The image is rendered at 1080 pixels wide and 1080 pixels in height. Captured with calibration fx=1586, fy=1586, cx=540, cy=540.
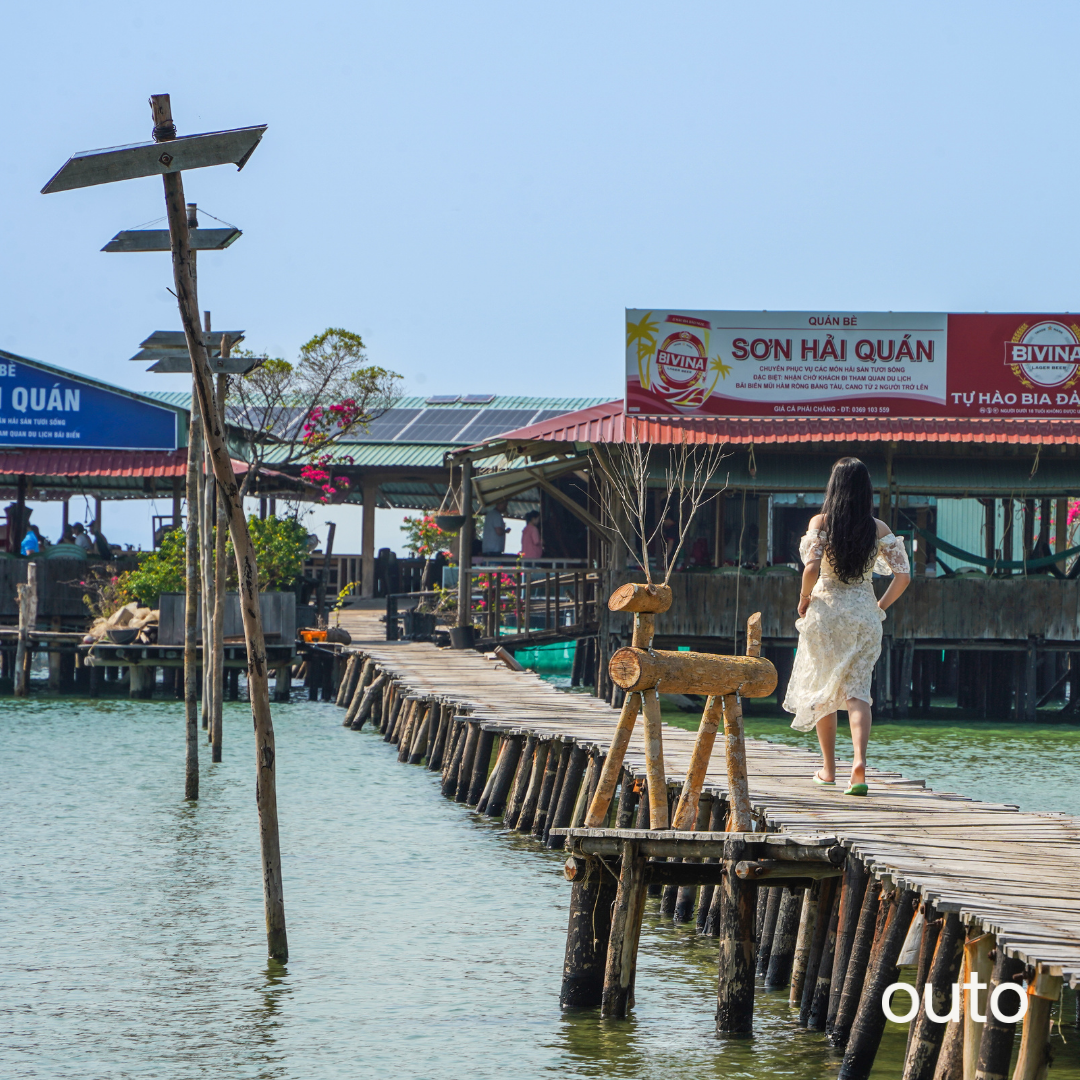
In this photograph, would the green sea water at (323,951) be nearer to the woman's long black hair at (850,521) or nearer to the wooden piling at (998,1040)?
the wooden piling at (998,1040)

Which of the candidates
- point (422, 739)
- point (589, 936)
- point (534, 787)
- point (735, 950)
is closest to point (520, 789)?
point (534, 787)

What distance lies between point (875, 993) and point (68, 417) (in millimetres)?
23050

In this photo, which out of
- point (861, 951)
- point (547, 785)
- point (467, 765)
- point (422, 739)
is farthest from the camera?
point (422, 739)

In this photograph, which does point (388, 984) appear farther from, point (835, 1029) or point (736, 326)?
point (736, 326)

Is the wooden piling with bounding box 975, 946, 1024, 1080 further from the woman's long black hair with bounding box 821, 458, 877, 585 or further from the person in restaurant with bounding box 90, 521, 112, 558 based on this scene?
the person in restaurant with bounding box 90, 521, 112, 558

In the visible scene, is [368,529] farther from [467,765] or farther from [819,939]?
[819,939]

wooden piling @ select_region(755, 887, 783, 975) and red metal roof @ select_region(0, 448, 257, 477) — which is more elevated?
red metal roof @ select_region(0, 448, 257, 477)

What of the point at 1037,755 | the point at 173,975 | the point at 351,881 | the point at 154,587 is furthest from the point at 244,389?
the point at 173,975

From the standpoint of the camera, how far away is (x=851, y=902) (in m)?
7.24

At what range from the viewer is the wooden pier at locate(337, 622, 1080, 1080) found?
5.79 metres

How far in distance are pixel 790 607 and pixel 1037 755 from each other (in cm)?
467

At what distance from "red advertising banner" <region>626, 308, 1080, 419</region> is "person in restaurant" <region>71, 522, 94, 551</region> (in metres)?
11.4

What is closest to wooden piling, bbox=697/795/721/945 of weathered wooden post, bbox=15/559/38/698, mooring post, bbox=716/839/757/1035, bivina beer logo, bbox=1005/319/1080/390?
mooring post, bbox=716/839/757/1035

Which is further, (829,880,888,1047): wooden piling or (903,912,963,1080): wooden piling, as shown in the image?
(829,880,888,1047): wooden piling
